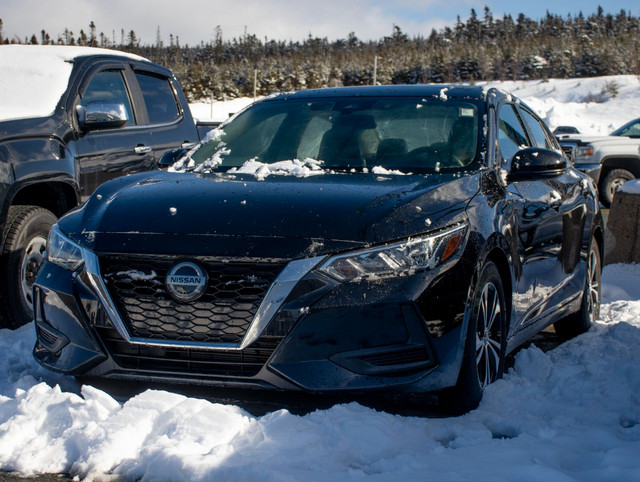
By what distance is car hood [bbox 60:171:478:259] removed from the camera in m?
3.29

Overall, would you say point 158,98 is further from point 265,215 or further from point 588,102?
point 588,102

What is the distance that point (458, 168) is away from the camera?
429cm

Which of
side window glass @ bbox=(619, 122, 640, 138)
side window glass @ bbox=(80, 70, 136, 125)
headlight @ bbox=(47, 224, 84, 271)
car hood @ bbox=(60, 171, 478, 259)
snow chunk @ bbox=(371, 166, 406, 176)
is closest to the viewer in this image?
car hood @ bbox=(60, 171, 478, 259)

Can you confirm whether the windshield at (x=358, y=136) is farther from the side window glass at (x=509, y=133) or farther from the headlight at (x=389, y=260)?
the headlight at (x=389, y=260)

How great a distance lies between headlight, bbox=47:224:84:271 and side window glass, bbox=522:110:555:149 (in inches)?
128

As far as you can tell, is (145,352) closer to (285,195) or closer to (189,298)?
(189,298)

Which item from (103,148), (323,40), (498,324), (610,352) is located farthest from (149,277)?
(323,40)

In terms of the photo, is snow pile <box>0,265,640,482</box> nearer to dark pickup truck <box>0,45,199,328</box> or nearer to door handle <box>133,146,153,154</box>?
dark pickup truck <box>0,45,199,328</box>

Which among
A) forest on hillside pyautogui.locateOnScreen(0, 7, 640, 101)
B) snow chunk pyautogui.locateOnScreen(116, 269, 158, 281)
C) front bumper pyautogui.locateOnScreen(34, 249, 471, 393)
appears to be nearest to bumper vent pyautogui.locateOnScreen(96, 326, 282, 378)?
front bumper pyautogui.locateOnScreen(34, 249, 471, 393)

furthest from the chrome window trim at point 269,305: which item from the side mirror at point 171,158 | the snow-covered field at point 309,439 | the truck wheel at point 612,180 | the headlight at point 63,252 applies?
the truck wheel at point 612,180

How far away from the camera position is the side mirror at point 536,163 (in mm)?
4391

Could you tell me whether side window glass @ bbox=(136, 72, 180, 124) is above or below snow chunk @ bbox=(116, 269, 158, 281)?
above

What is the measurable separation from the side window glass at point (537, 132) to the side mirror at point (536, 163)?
46.7 inches

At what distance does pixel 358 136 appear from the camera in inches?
183
